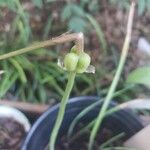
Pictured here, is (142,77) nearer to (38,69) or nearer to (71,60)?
(38,69)

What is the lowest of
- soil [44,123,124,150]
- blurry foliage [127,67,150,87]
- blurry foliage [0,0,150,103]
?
soil [44,123,124,150]

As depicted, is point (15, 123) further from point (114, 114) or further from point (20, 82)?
point (114, 114)

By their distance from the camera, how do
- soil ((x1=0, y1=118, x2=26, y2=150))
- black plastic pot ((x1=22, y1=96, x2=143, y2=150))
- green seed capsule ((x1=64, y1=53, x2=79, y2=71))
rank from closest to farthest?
green seed capsule ((x1=64, y1=53, x2=79, y2=71))
black plastic pot ((x1=22, y1=96, x2=143, y2=150))
soil ((x1=0, y1=118, x2=26, y2=150))

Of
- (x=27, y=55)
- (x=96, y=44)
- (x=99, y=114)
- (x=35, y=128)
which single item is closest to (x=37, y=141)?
(x=35, y=128)

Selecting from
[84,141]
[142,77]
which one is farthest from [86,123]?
[142,77]

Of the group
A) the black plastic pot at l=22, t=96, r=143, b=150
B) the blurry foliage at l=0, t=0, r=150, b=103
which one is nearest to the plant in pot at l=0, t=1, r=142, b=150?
the black plastic pot at l=22, t=96, r=143, b=150

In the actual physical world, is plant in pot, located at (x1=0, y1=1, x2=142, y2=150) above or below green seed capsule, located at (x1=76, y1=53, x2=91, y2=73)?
above

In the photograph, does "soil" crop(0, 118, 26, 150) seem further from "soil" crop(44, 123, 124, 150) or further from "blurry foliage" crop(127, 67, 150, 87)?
"blurry foliage" crop(127, 67, 150, 87)
